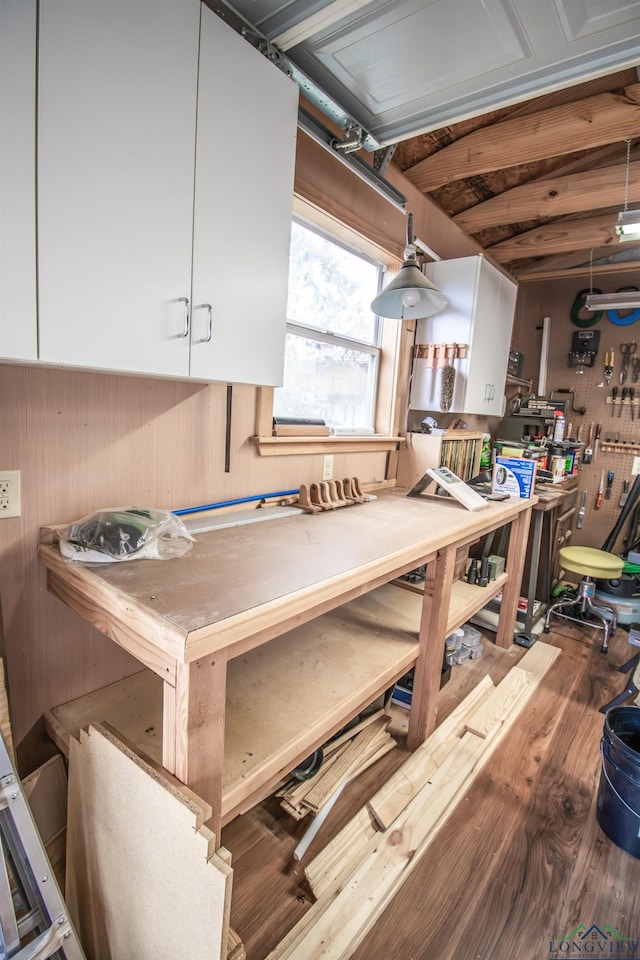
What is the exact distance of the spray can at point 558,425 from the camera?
139 inches

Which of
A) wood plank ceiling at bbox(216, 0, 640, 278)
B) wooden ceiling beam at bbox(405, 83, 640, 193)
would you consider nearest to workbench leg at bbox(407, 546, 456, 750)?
wood plank ceiling at bbox(216, 0, 640, 278)

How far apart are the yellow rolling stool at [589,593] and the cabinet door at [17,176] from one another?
3390mm

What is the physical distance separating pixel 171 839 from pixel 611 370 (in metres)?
4.90

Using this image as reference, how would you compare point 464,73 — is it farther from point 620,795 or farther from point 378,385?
point 620,795

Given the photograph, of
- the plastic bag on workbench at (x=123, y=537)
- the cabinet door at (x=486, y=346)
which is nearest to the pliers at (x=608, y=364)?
the cabinet door at (x=486, y=346)

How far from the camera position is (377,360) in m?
2.64

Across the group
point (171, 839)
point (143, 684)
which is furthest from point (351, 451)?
point (171, 839)

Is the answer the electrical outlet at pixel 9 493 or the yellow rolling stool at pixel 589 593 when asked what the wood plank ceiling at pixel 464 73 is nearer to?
the electrical outlet at pixel 9 493

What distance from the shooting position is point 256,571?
1121mm

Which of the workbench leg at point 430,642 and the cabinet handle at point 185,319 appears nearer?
the cabinet handle at point 185,319

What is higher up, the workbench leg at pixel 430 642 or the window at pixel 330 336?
the window at pixel 330 336

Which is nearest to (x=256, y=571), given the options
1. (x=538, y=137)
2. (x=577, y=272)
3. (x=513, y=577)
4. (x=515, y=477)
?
(x=515, y=477)

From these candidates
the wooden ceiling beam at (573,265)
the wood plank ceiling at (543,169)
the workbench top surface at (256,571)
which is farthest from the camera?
the wooden ceiling beam at (573,265)

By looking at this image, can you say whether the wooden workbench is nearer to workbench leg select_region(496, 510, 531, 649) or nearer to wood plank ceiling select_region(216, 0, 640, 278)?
workbench leg select_region(496, 510, 531, 649)
